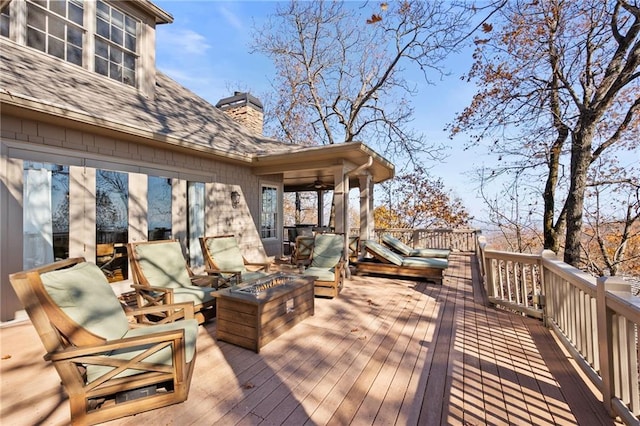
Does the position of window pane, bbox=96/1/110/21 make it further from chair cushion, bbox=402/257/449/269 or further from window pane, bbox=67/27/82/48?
chair cushion, bbox=402/257/449/269

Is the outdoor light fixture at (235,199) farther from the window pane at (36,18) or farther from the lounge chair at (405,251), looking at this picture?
the window pane at (36,18)

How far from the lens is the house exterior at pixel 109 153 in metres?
3.83

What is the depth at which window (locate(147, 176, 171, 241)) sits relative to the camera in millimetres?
5469

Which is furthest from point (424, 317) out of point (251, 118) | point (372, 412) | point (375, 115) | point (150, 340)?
point (375, 115)

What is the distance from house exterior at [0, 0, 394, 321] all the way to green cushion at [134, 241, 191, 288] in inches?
55.8

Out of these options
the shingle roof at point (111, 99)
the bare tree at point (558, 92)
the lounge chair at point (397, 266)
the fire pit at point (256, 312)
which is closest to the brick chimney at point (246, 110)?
the shingle roof at point (111, 99)

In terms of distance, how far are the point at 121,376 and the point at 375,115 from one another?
537 inches

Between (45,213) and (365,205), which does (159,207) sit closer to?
(45,213)

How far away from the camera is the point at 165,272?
13.1 feet

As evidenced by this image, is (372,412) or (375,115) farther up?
(375,115)

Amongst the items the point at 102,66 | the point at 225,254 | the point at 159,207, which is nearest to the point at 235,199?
the point at 159,207

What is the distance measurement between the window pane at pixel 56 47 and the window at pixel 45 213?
2485 millimetres

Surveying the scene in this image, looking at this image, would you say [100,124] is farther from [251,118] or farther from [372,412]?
[251,118]

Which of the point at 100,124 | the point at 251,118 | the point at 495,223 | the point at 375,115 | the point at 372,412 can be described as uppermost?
the point at 375,115
